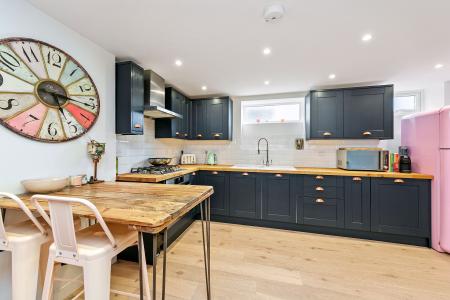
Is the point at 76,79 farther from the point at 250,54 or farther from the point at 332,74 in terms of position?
the point at 332,74

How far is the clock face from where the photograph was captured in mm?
1354

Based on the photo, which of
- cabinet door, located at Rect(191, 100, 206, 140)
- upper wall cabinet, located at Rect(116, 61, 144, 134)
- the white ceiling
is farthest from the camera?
cabinet door, located at Rect(191, 100, 206, 140)

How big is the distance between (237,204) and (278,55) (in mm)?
2217

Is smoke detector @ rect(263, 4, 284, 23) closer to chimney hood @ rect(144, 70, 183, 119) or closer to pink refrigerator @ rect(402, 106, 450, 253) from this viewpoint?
chimney hood @ rect(144, 70, 183, 119)

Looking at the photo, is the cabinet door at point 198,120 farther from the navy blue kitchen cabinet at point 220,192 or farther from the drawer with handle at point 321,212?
the drawer with handle at point 321,212

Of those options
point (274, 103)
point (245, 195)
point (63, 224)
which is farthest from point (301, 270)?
Result: point (274, 103)

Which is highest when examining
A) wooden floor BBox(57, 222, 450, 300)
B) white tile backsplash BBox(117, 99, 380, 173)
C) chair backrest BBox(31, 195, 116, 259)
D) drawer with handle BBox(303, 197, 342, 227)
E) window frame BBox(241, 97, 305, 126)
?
window frame BBox(241, 97, 305, 126)

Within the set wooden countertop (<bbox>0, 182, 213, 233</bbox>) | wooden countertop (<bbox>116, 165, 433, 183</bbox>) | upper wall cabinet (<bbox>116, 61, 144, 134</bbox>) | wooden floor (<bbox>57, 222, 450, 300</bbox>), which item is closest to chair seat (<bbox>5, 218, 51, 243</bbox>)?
wooden countertop (<bbox>0, 182, 213, 233</bbox>)

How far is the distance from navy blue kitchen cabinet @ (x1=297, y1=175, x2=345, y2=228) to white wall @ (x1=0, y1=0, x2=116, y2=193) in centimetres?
259

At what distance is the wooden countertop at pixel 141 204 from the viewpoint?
919 mm

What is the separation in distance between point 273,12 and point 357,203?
261 centimetres

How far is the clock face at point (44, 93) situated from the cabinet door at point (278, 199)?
2.43m

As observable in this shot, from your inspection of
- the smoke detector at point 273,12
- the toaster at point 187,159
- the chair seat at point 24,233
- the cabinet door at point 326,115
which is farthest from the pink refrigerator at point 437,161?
the chair seat at point 24,233

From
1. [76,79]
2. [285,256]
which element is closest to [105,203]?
[76,79]
